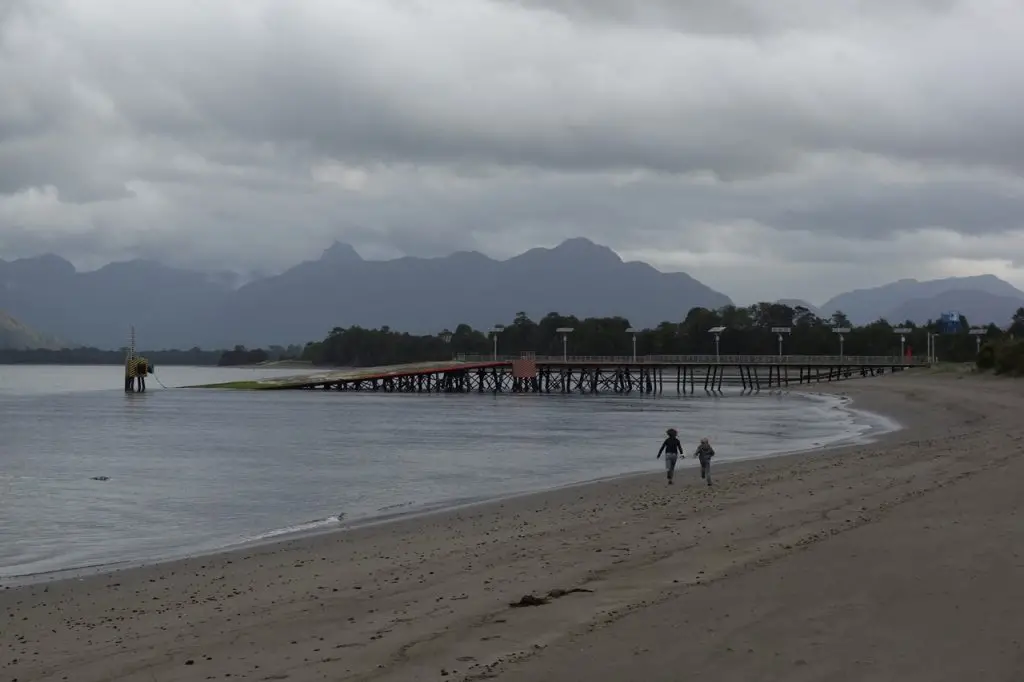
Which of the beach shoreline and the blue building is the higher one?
the blue building

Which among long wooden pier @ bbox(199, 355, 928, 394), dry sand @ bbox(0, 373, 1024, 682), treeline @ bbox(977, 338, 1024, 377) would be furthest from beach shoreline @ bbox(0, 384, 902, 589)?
long wooden pier @ bbox(199, 355, 928, 394)

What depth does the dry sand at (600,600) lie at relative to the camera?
862cm

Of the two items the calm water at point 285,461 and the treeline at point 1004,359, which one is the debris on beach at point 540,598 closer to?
the calm water at point 285,461

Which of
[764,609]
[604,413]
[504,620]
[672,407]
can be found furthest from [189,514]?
[672,407]

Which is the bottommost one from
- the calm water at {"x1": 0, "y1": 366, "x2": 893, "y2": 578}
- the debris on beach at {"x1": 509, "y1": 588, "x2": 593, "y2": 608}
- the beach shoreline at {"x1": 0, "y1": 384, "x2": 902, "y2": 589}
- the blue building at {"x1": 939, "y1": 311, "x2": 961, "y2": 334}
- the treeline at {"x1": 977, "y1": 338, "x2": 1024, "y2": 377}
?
the calm water at {"x1": 0, "y1": 366, "x2": 893, "y2": 578}

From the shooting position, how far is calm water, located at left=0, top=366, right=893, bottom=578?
21.6 metres

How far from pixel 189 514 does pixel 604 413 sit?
161 feet

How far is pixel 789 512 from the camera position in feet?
55.9

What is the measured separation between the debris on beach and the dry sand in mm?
155

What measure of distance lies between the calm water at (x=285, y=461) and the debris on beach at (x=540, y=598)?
29.6ft

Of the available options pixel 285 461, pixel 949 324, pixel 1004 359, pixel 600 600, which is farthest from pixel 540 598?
pixel 949 324

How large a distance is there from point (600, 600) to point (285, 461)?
28.4 m

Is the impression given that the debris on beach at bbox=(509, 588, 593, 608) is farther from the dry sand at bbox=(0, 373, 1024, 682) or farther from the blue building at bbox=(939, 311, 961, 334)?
the blue building at bbox=(939, 311, 961, 334)

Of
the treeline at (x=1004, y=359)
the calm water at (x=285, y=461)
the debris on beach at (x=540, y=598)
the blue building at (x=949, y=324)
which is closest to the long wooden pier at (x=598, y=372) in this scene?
the treeline at (x=1004, y=359)
